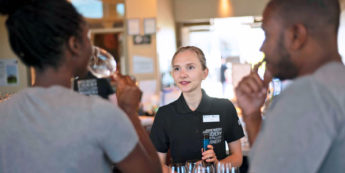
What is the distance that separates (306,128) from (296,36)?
0.25 metres

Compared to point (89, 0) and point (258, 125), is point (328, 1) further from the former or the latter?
point (89, 0)

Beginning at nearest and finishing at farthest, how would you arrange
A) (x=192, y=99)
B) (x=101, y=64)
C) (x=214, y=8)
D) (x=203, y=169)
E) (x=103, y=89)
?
(x=101, y=64) → (x=203, y=169) → (x=192, y=99) → (x=103, y=89) → (x=214, y=8)

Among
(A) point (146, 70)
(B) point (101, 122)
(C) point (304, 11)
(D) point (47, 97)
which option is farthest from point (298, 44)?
(A) point (146, 70)

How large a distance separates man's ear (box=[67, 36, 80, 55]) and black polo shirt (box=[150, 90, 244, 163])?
1.23 m

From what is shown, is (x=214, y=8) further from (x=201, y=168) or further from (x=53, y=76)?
(x=53, y=76)

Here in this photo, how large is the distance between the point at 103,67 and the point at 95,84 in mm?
2086

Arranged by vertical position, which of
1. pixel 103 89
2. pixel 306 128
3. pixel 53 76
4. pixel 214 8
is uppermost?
pixel 214 8

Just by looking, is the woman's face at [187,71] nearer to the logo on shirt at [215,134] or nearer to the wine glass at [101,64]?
the logo on shirt at [215,134]

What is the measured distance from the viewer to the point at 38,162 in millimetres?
1115

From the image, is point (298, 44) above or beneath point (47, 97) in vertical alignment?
above

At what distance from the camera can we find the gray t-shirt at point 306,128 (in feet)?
2.99

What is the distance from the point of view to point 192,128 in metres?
2.30

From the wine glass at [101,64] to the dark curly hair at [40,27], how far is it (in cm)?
31

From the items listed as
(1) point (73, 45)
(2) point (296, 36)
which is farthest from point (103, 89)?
(2) point (296, 36)
